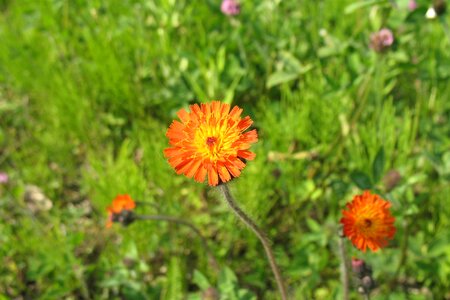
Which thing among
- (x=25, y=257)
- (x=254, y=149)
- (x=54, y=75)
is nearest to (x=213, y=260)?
(x=254, y=149)

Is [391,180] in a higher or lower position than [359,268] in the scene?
higher

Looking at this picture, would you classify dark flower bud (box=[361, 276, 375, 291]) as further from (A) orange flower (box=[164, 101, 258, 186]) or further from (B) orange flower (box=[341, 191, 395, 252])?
(A) orange flower (box=[164, 101, 258, 186])

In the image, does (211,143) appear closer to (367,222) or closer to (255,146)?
(367,222)

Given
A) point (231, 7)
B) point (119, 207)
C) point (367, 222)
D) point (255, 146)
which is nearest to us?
point (367, 222)

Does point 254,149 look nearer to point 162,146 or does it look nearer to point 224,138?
point 162,146

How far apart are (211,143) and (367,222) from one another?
18.4 inches

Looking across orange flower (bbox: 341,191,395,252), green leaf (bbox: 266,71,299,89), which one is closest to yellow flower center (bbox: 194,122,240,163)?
orange flower (bbox: 341,191,395,252)

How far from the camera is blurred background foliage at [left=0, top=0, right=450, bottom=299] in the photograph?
1729 mm

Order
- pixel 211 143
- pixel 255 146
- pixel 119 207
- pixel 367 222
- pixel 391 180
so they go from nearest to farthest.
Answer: pixel 211 143
pixel 367 222
pixel 391 180
pixel 119 207
pixel 255 146

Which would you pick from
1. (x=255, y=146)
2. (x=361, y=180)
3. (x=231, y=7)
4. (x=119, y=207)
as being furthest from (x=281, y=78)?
(x=119, y=207)

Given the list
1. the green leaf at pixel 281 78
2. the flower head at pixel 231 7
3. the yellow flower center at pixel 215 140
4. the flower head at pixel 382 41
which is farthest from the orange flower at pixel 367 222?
the flower head at pixel 231 7

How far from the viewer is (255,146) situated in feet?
6.53

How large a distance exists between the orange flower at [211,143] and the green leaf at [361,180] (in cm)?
62

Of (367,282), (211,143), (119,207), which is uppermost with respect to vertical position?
(119,207)
